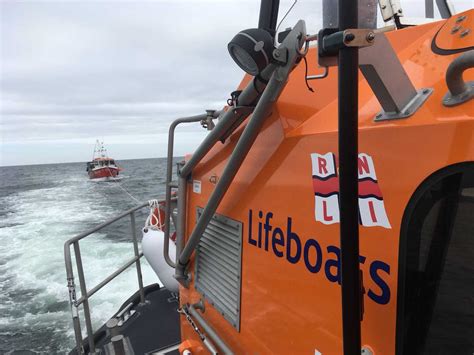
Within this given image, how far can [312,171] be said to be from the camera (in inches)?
55.9

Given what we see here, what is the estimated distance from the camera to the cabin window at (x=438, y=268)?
3.26ft

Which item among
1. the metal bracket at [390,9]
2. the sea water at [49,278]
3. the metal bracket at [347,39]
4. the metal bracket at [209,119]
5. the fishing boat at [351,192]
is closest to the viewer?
the metal bracket at [347,39]

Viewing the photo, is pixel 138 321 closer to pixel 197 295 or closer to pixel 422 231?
pixel 197 295

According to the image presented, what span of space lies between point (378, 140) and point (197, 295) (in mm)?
1806

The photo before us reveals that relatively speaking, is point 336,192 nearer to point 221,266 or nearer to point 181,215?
point 221,266

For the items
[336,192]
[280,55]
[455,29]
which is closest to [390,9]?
[455,29]

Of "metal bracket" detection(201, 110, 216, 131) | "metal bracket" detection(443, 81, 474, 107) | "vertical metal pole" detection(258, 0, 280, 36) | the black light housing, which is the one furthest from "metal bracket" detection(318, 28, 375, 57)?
"vertical metal pole" detection(258, 0, 280, 36)

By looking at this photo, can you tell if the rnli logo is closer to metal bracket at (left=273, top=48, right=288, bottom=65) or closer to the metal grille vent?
metal bracket at (left=273, top=48, right=288, bottom=65)

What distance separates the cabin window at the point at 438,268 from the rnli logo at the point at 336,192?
10 centimetres

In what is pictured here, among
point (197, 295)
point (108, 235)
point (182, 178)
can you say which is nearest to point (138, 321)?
point (197, 295)

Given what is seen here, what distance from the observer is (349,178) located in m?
0.83

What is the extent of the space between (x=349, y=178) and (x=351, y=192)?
0.11 feet

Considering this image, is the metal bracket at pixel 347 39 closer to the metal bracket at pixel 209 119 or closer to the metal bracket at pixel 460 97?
the metal bracket at pixel 460 97

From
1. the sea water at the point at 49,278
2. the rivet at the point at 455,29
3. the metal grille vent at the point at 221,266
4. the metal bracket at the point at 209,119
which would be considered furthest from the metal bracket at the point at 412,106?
the sea water at the point at 49,278
